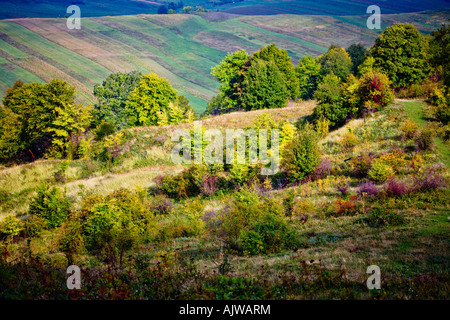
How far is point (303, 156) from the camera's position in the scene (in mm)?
21000

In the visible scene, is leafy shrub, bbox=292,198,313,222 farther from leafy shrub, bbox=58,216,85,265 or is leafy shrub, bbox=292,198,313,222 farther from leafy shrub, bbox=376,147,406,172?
leafy shrub, bbox=58,216,85,265

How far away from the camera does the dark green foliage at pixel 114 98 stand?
60.8m

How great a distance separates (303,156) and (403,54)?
2829 centimetres

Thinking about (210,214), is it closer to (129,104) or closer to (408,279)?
(408,279)

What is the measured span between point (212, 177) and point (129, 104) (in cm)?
3079

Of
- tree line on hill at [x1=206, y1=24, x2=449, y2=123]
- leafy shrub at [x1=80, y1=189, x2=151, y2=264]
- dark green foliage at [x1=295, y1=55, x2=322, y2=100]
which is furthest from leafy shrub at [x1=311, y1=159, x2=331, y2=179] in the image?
dark green foliage at [x1=295, y1=55, x2=322, y2=100]

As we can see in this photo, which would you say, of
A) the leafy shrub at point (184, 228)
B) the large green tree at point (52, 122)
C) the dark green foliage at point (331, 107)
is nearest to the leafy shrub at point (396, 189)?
the leafy shrub at point (184, 228)

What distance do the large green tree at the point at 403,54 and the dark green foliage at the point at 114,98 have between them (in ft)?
143

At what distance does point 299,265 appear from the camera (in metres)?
9.16

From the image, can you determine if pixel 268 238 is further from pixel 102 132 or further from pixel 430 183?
pixel 102 132

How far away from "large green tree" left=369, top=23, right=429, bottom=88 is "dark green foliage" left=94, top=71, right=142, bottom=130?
143ft

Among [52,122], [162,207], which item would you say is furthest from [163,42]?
[162,207]

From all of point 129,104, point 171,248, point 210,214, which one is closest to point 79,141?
point 129,104

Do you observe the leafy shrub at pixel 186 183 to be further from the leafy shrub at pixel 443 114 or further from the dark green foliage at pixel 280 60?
the dark green foliage at pixel 280 60
